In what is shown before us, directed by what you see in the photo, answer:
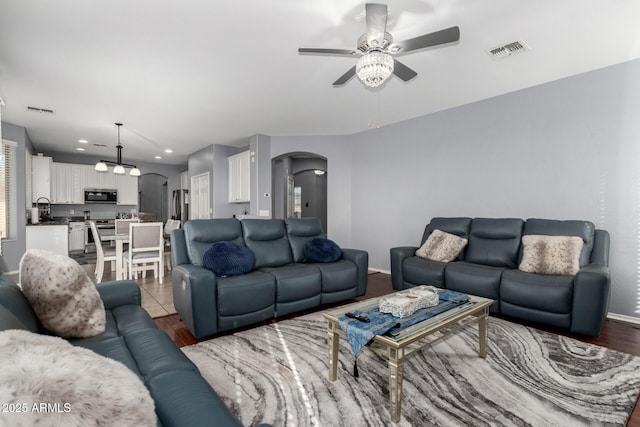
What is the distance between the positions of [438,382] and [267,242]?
7.54 ft

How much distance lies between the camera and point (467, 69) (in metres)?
3.18

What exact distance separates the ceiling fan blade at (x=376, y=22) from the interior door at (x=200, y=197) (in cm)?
581

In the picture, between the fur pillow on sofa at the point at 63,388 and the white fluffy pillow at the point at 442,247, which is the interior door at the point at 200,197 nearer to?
the white fluffy pillow at the point at 442,247

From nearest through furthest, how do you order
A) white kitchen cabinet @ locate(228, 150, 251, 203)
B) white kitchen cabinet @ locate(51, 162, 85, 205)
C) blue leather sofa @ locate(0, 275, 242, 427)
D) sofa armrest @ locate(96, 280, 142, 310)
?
blue leather sofa @ locate(0, 275, 242, 427) < sofa armrest @ locate(96, 280, 142, 310) < white kitchen cabinet @ locate(228, 150, 251, 203) < white kitchen cabinet @ locate(51, 162, 85, 205)

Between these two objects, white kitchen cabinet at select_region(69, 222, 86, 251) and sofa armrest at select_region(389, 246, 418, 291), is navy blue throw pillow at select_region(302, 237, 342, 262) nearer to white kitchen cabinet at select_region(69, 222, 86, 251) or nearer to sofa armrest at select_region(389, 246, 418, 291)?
sofa armrest at select_region(389, 246, 418, 291)

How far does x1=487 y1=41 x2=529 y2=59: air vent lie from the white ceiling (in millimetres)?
63

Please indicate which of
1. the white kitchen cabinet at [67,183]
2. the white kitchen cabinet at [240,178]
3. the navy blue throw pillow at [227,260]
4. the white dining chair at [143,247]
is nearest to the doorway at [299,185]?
the white kitchen cabinet at [240,178]

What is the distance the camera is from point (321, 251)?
140 inches

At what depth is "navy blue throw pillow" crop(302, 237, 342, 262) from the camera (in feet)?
11.6

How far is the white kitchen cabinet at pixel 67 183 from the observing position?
724cm

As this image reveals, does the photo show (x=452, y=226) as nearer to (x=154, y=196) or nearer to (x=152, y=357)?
(x=152, y=357)

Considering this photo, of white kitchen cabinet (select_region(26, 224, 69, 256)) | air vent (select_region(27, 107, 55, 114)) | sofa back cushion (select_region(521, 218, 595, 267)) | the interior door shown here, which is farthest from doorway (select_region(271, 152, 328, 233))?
white kitchen cabinet (select_region(26, 224, 69, 256))

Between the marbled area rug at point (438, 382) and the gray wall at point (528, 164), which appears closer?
the marbled area rug at point (438, 382)

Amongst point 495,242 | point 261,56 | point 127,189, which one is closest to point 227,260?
point 261,56
